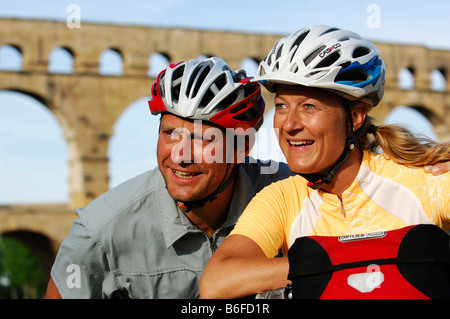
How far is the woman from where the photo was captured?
2.82 metres

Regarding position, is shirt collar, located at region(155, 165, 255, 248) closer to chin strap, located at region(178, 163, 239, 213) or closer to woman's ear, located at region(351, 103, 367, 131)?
chin strap, located at region(178, 163, 239, 213)

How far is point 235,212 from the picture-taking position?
3.98 m

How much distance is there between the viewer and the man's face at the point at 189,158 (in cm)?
360

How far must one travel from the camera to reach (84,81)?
1052 inches

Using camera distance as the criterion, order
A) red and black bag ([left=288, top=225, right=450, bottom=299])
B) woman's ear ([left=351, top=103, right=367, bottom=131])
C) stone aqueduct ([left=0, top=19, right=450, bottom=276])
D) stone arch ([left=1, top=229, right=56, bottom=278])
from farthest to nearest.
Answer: stone arch ([left=1, top=229, right=56, bottom=278]) → stone aqueduct ([left=0, top=19, right=450, bottom=276]) → woman's ear ([left=351, top=103, right=367, bottom=131]) → red and black bag ([left=288, top=225, right=450, bottom=299])

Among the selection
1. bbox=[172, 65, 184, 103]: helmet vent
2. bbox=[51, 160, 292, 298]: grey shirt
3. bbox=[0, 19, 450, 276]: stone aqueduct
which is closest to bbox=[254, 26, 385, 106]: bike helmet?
bbox=[172, 65, 184, 103]: helmet vent

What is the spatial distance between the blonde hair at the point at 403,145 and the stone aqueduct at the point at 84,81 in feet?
75.8

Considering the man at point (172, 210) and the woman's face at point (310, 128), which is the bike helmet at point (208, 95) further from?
the woman's face at point (310, 128)

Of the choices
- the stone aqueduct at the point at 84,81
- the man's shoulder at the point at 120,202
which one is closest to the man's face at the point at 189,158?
the man's shoulder at the point at 120,202

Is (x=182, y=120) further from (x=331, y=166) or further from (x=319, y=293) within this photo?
(x=319, y=293)

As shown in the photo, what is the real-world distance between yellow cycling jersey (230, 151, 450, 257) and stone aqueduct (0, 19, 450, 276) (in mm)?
23172

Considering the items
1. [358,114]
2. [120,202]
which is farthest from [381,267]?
[120,202]
